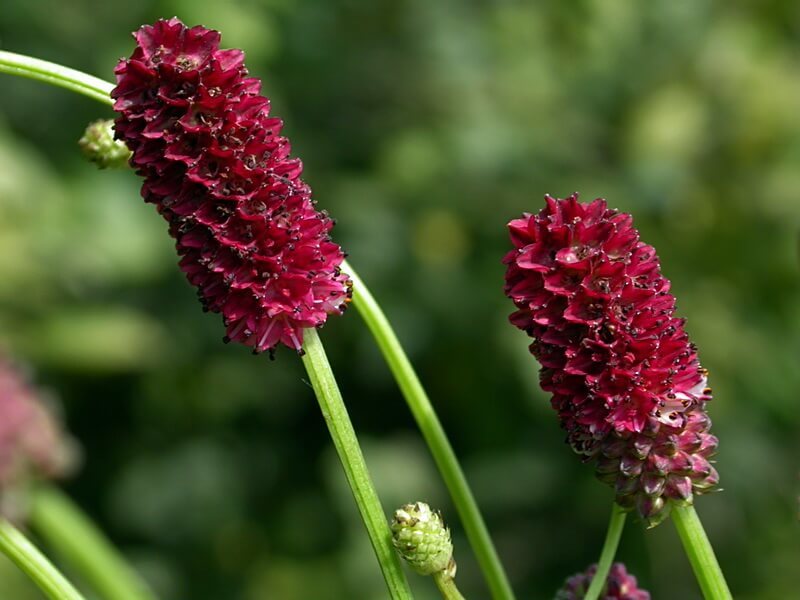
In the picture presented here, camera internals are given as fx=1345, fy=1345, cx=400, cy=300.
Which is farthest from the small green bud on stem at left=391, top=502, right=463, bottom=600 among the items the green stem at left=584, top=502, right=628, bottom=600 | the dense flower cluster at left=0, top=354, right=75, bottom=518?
the dense flower cluster at left=0, top=354, right=75, bottom=518

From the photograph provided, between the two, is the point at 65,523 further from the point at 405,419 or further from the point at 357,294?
the point at 405,419

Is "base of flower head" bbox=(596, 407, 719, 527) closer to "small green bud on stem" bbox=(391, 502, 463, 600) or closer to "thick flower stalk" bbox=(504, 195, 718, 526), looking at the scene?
"thick flower stalk" bbox=(504, 195, 718, 526)

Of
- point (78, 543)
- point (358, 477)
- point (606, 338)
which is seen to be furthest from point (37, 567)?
point (78, 543)

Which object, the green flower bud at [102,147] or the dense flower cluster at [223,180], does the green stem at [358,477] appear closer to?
the dense flower cluster at [223,180]

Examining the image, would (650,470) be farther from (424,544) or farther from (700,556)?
(424,544)

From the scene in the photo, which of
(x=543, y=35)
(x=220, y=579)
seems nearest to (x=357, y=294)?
(x=543, y=35)

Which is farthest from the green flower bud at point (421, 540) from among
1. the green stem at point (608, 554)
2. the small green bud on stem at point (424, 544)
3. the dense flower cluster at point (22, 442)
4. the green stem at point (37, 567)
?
the dense flower cluster at point (22, 442)
